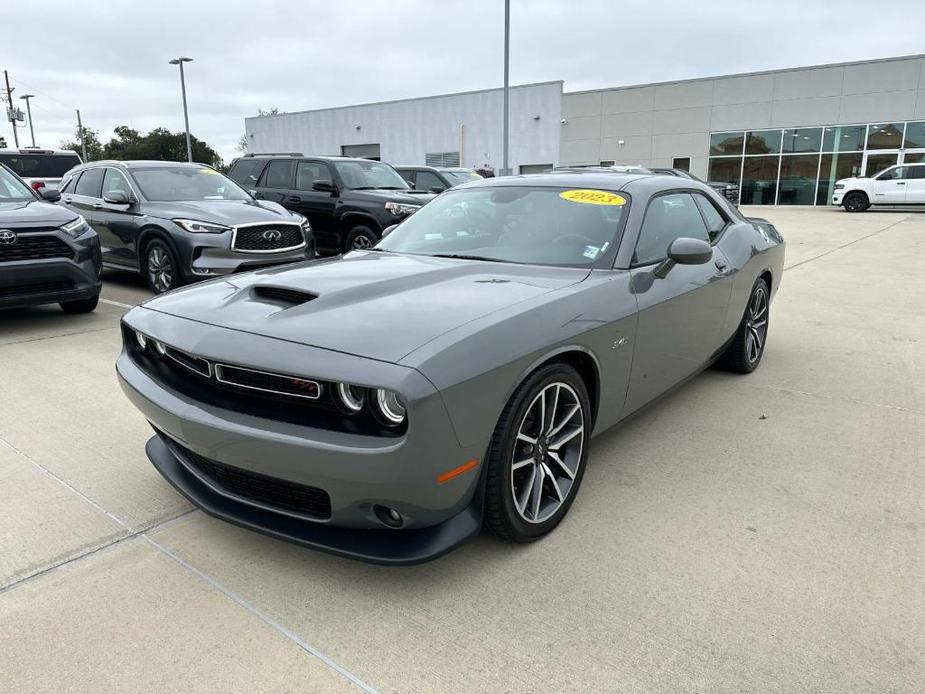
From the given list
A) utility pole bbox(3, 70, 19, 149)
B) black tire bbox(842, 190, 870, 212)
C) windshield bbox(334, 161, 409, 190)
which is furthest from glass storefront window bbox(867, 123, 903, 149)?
utility pole bbox(3, 70, 19, 149)

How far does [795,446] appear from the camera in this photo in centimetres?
364

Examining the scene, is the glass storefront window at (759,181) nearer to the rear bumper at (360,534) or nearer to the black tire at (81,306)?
the black tire at (81,306)

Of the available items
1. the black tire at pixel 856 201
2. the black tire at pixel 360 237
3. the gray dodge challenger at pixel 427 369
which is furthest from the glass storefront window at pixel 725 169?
the gray dodge challenger at pixel 427 369

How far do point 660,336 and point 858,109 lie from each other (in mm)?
29994

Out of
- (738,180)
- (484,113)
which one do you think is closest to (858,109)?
(738,180)

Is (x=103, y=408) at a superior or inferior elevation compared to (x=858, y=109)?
inferior

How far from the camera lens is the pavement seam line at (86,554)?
243cm

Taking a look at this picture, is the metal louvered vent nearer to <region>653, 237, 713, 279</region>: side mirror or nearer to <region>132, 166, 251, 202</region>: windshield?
<region>132, 166, 251, 202</region>: windshield

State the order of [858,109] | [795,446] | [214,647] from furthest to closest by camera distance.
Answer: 1. [858,109]
2. [795,446]
3. [214,647]

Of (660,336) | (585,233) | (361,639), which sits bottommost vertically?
(361,639)

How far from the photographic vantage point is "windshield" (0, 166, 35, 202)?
6539 mm

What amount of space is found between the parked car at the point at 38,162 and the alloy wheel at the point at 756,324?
1380cm

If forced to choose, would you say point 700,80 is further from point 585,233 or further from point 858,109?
point 585,233

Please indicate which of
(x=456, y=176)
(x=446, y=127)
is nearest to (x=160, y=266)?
(x=456, y=176)
